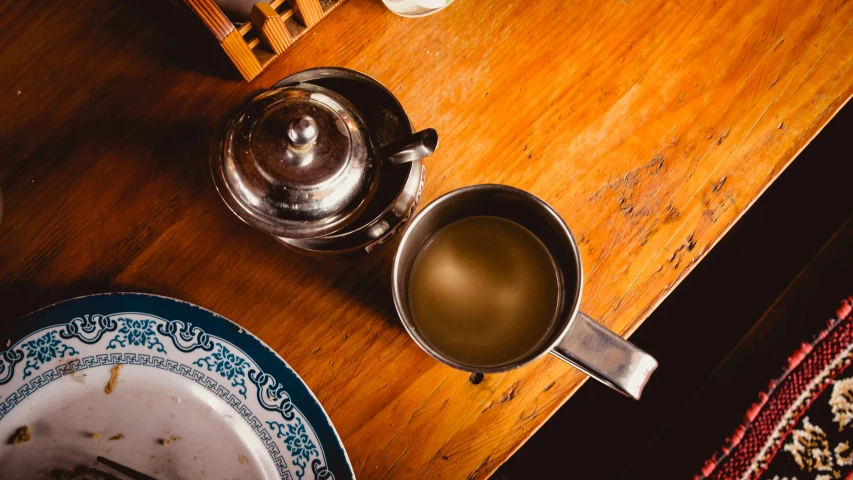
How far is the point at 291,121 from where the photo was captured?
50 centimetres

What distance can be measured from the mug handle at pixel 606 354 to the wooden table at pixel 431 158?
157 millimetres

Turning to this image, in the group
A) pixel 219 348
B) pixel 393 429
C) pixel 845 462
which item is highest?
pixel 219 348

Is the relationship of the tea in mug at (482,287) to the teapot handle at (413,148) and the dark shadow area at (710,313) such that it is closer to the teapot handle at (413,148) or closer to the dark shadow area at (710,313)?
the teapot handle at (413,148)

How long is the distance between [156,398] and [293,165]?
39 centimetres

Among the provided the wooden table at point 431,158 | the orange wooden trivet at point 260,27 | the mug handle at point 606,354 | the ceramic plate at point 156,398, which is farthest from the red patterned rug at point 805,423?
the orange wooden trivet at point 260,27

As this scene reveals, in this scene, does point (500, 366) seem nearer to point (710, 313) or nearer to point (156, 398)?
point (156, 398)

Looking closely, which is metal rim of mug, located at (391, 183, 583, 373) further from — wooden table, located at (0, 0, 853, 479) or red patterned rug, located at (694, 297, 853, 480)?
red patterned rug, located at (694, 297, 853, 480)

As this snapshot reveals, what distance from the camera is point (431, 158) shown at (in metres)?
0.72

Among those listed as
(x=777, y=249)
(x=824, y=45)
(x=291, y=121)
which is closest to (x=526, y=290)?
(x=291, y=121)

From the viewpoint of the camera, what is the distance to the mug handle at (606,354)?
54 cm

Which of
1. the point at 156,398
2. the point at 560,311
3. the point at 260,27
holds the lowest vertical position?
the point at 560,311

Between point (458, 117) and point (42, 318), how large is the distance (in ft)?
1.99

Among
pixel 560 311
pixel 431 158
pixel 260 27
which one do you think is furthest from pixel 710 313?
pixel 260 27

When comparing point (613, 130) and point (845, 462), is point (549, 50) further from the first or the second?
point (845, 462)
